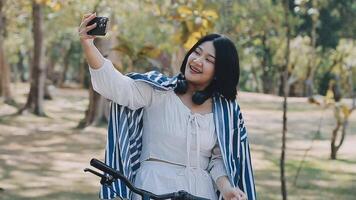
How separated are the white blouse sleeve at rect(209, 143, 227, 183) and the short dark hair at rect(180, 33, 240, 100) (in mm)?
207

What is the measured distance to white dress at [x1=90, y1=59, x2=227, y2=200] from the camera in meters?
2.64

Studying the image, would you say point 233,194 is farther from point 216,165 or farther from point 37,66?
point 37,66

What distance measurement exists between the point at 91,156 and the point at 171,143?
978cm

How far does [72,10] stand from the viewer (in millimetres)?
20719

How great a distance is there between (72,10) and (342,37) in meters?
11.0

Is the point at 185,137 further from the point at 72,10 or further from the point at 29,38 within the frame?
the point at 29,38

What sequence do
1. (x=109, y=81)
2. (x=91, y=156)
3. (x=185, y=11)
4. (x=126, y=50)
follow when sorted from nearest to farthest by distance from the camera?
1. (x=109, y=81)
2. (x=185, y=11)
3. (x=126, y=50)
4. (x=91, y=156)

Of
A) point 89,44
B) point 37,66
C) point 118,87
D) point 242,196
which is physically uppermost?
point 89,44

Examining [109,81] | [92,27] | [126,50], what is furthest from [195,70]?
[126,50]

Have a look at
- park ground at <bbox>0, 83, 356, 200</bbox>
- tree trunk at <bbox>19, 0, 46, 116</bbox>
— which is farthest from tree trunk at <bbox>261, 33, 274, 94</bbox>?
tree trunk at <bbox>19, 0, 46, 116</bbox>

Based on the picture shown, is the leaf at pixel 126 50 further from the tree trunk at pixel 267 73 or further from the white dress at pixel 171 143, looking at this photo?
the tree trunk at pixel 267 73

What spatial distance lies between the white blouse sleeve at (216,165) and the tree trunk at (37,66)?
15.7m

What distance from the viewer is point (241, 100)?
84.3 feet

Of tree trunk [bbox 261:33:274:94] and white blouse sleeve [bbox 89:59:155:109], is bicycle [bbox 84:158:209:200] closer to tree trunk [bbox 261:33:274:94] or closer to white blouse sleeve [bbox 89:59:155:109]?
white blouse sleeve [bbox 89:59:155:109]
